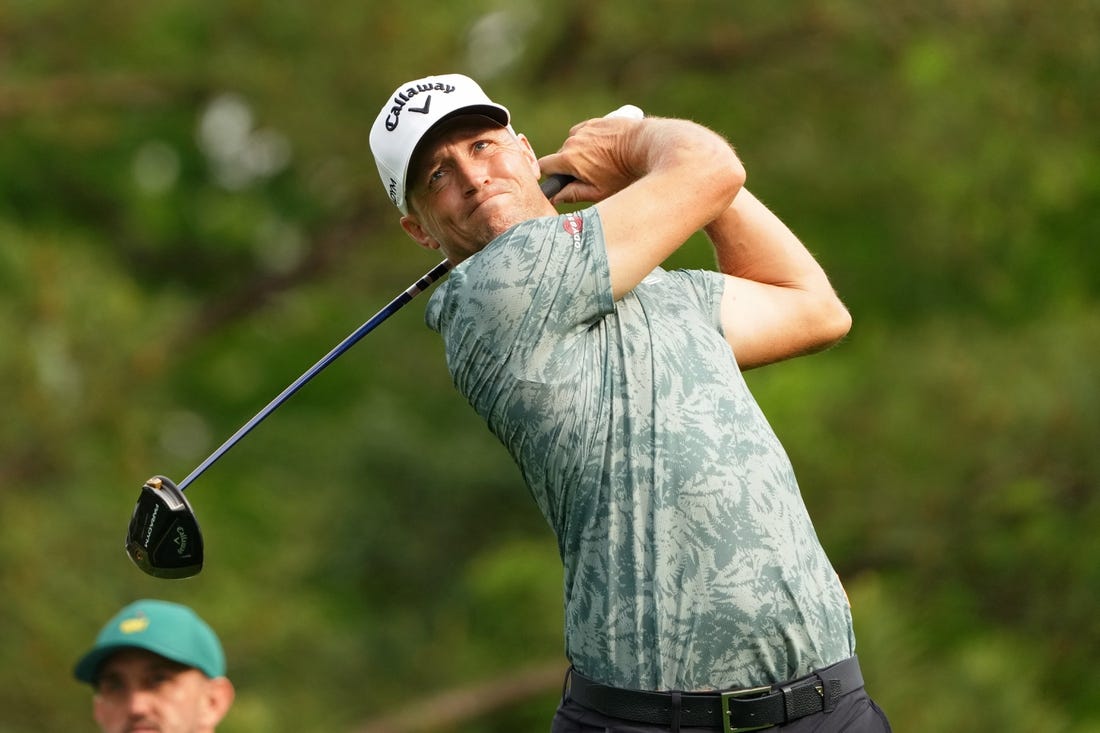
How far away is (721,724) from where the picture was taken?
11.0ft

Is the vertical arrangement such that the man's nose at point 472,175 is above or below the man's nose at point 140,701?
above

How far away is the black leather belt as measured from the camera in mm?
3354

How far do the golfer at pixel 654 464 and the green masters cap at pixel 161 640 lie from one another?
1770mm

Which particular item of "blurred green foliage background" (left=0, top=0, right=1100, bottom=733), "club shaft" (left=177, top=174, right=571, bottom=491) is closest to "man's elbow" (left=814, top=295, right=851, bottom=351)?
"club shaft" (left=177, top=174, right=571, bottom=491)

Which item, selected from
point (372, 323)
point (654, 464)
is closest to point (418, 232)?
point (372, 323)

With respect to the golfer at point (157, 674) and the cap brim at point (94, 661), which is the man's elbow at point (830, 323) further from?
the cap brim at point (94, 661)

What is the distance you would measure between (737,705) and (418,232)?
1310 millimetres

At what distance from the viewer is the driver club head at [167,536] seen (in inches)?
157

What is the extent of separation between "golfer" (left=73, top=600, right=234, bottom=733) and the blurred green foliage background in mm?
4955

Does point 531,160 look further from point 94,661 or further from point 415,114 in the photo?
point 94,661

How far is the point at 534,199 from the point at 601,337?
17.8 inches

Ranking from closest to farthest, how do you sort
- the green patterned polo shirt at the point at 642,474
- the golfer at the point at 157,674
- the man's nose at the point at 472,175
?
1. the green patterned polo shirt at the point at 642,474
2. the man's nose at the point at 472,175
3. the golfer at the point at 157,674

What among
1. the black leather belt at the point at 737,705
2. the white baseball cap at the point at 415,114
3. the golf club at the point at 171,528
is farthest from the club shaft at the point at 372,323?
the black leather belt at the point at 737,705

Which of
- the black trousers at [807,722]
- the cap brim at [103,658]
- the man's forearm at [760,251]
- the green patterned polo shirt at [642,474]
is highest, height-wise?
the man's forearm at [760,251]
